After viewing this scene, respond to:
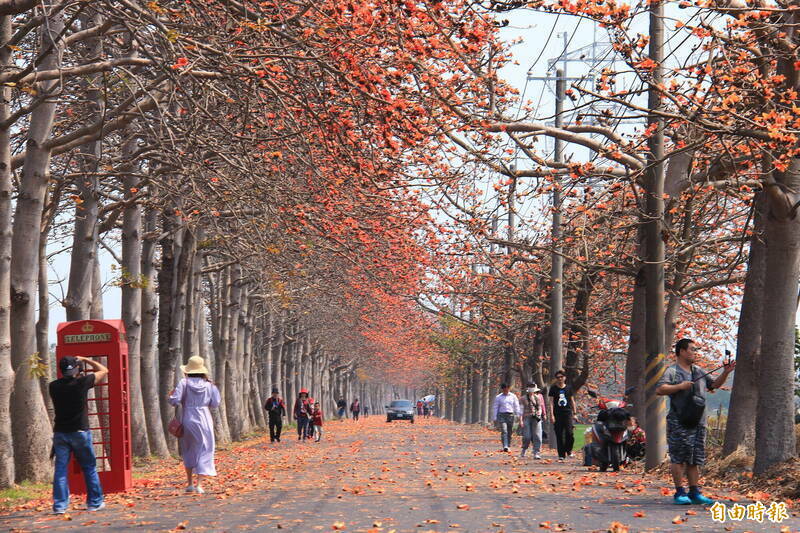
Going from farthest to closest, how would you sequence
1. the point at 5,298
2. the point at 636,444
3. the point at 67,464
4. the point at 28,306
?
the point at 636,444 → the point at 28,306 → the point at 5,298 → the point at 67,464

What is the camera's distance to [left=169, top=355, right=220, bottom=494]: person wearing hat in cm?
1520

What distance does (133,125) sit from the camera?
68.0ft

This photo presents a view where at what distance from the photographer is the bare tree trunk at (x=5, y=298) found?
15242 millimetres

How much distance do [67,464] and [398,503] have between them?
12.8 ft

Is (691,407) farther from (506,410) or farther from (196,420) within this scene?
(506,410)

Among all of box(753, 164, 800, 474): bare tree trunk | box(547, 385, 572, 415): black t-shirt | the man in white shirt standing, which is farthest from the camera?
the man in white shirt standing

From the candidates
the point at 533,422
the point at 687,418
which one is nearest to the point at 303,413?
the point at 533,422

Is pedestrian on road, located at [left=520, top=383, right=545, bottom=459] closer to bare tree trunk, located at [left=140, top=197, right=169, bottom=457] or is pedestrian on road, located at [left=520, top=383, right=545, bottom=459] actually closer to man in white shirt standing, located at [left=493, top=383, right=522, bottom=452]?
man in white shirt standing, located at [left=493, top=383, right=522, bottom=452]

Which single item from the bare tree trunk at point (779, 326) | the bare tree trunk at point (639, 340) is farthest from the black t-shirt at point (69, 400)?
the bare tree trunk at point (639, 340)

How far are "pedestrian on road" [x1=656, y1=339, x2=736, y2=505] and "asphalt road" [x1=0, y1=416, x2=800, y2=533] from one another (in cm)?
37

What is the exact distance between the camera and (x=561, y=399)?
77.8 ft

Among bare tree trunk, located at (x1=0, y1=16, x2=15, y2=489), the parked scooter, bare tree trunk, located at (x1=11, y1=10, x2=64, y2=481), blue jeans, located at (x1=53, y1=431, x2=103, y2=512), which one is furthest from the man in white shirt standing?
blue jeans, located at (x1=53, y1=431, x2=103, y2=512)

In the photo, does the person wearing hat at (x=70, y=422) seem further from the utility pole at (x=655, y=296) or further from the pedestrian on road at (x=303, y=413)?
the pedestrian on road at (x=303, y=413)

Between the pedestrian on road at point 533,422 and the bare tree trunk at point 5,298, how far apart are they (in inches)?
493
